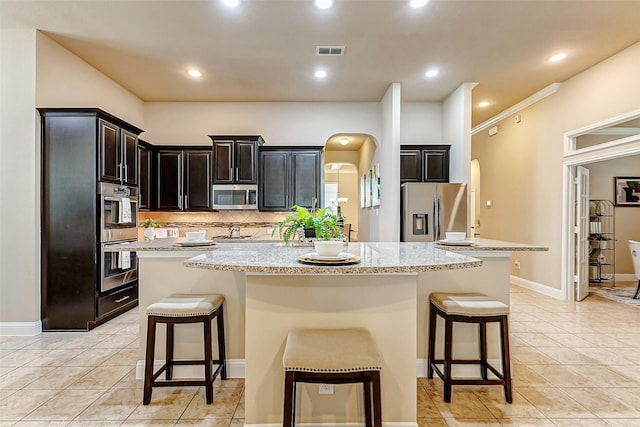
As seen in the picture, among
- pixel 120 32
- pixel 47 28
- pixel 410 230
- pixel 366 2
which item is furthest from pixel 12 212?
pixel 410 230

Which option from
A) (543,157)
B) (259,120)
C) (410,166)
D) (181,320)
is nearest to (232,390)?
(181,320)

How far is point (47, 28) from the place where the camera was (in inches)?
133

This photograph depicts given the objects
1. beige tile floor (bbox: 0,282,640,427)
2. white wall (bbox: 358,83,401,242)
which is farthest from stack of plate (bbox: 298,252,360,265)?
white wall (bbox: 358,83,401,242)

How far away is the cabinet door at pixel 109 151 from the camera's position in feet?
11.8

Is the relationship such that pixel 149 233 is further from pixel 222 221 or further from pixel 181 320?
pixel 181 320

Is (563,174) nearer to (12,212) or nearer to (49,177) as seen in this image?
(49,177)

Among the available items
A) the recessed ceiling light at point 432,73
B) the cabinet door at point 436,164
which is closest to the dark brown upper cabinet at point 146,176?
the recessed ceiling light at point 432,73

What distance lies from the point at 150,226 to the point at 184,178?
89 cm

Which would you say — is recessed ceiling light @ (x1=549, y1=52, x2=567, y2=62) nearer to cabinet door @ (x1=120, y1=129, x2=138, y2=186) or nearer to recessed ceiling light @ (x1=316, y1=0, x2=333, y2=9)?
recessed ceiling light @ (x1=316, y1=0, x2=333, y2=9)

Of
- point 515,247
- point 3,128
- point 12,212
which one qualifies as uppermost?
point 3,128

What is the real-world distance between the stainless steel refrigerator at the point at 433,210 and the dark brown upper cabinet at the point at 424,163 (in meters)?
0.56

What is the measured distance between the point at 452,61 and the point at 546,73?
149cm

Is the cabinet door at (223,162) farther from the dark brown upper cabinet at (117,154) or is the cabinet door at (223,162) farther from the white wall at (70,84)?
the white wall at (70,84)

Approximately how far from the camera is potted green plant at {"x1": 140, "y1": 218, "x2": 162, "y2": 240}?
473 centimetres
